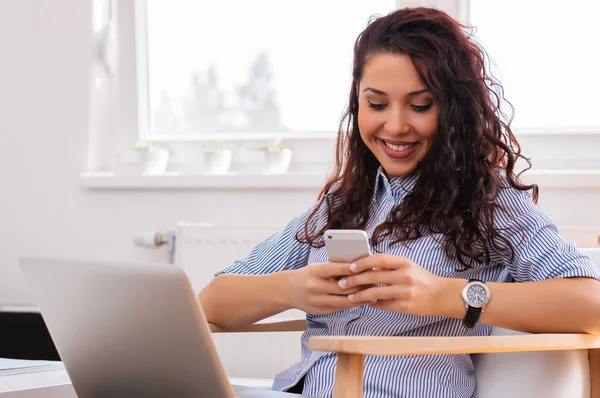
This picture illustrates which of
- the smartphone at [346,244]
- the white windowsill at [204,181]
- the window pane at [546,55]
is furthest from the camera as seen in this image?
the white windowsill at [204,181]

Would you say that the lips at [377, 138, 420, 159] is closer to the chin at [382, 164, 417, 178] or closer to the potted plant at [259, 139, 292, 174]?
the chin at [382, 164, 417, 178]

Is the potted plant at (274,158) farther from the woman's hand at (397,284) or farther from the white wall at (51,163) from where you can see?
the woman's hand at (397,284)

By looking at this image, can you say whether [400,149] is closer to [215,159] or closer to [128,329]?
[128,329]

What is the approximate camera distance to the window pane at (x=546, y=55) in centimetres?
246

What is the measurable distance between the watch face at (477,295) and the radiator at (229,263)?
122 cm

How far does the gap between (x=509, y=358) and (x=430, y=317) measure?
0.47ft

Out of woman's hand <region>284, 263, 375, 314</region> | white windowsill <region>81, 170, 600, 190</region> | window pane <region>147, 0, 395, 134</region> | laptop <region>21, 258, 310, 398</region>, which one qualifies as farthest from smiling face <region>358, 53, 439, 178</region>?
window pane <region>147, 0, 395, 134</region>

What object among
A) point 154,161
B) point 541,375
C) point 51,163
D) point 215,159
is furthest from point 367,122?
point 51,163

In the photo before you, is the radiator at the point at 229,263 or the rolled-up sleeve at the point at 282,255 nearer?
the rolled-up sleeve at the point at 282,255

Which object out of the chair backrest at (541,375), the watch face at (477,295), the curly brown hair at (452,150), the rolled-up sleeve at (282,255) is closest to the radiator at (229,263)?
the rolled-up sleeve at (282,255)

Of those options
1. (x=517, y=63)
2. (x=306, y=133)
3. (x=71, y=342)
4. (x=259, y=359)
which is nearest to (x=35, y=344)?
(x=259, y=359)

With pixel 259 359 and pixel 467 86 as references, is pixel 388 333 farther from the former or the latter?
pixel 259 359

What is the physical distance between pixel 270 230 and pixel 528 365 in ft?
3.96

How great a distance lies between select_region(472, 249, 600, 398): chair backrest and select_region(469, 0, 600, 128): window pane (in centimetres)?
119
